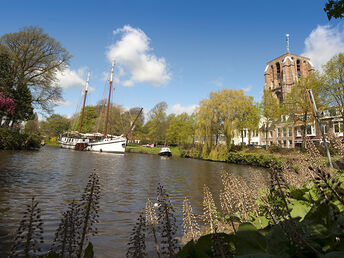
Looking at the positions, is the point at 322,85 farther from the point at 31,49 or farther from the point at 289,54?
the point at 289,54

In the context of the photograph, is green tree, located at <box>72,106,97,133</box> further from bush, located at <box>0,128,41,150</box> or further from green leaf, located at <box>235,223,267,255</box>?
green leaf, located at <box>235,223,267,255</box>

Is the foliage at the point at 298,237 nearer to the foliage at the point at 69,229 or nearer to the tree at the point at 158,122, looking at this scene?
the foliage at the point at 69,229

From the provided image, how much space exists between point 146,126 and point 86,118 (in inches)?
896

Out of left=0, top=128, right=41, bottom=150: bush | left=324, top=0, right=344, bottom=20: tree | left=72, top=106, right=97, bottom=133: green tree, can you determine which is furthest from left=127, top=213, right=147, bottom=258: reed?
left=72, top=106, right=97, bottom=133: green tree

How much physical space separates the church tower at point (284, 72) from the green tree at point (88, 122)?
64.5 metres

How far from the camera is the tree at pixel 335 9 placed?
15.1 ft

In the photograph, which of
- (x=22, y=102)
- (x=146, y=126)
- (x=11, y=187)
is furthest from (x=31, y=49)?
(x=146, y=126)

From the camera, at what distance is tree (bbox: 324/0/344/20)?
4607 mm

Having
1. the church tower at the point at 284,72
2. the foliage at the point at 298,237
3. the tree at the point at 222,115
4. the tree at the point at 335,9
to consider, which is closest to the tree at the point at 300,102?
the tree at the point at 222,115

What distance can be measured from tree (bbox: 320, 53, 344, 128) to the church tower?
42.0 m

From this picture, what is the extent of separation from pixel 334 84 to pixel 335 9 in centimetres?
3179

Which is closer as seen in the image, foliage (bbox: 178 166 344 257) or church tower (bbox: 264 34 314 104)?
foliage (bbox: 178 166 344 257)

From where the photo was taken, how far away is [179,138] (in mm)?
64250

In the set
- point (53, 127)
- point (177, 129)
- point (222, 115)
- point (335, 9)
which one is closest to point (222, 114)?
point (222, 115)
